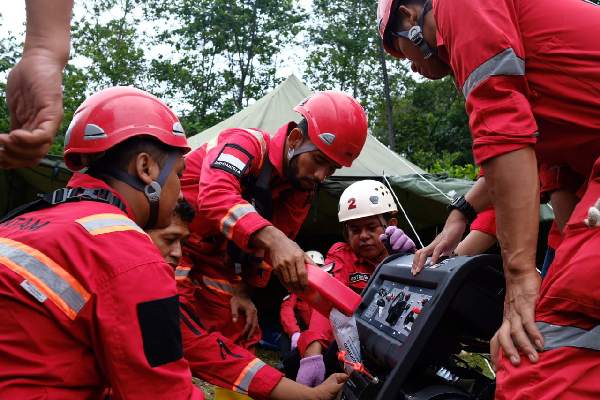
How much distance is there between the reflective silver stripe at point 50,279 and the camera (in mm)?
1474

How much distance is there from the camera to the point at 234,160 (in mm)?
2953

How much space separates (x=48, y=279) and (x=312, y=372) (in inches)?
70.2

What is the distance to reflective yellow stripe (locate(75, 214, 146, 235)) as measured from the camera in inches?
61.2

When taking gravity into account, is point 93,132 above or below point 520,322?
above

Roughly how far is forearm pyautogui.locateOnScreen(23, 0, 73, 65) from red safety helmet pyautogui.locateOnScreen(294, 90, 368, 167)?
6.34ft

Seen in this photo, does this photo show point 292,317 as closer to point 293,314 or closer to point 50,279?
point 293,314

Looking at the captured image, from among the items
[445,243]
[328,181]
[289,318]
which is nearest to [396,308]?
[445,243]

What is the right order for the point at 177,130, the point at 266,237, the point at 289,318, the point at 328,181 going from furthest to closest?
the point at 328,181 < the point at 289,318 < the point at 266,237 < the point at 177,130

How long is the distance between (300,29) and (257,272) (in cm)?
2602

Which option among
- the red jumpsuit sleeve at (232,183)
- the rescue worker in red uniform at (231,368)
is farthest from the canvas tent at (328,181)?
the rescue worker in red uniform at (231,368)

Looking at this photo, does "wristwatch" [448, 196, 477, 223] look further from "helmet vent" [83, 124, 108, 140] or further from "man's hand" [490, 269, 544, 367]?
"helmet vent" [83, 124, 108, 140]

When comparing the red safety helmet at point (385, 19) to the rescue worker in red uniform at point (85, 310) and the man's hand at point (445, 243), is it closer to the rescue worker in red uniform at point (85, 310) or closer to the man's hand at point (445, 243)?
the man's hand at point (445, 243)

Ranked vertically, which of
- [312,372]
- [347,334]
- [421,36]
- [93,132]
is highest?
[421,36]

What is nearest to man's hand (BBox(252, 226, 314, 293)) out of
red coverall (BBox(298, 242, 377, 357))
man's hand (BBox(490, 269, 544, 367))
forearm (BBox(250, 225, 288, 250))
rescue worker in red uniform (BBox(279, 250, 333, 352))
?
forearm (BBox(250, 225, 288, 250))
